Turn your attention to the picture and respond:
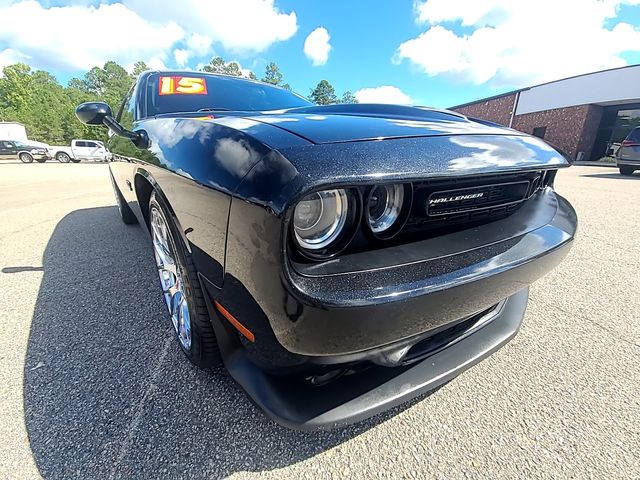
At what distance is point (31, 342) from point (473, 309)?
2.18 metres

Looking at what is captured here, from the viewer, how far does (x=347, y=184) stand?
80cm

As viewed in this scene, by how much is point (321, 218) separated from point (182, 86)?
201cm

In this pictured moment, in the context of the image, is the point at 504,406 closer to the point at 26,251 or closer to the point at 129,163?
the point at 129,163

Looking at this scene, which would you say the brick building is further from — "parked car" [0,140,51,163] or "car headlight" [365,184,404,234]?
"parked car" [0,140,51,163]

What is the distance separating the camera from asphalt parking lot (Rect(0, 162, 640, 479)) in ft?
3.77

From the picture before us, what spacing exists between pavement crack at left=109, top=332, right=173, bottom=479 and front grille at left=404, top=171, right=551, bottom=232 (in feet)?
4.14

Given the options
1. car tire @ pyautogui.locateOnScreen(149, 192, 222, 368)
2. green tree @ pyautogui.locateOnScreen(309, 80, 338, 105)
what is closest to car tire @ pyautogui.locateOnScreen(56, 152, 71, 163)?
car tire @ pyautogui.locateOnScreen(149, 192, 222, 368)

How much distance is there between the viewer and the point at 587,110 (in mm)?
22875

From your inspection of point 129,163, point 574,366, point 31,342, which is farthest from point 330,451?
point 129,163

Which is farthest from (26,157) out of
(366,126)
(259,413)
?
(366,126)

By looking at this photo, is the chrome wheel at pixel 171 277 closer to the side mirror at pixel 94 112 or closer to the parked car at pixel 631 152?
the side mirror at pixel 94 112

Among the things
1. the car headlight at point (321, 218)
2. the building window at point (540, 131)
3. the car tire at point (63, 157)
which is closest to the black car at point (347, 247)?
the car headlight at point (321, 218)

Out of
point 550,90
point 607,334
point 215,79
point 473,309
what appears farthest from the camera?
point 550,90

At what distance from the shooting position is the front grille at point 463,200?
3.46ft
